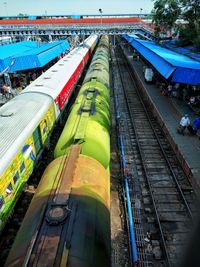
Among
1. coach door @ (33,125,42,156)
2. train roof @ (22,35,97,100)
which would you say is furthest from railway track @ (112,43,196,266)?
train roof @ (22,35,97,100)

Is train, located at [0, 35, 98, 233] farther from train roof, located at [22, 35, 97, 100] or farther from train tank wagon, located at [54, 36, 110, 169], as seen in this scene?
train tank wagon, located at [54, 36, 110, 169]

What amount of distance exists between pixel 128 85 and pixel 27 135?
21.3 m

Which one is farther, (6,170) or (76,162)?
(6,170)

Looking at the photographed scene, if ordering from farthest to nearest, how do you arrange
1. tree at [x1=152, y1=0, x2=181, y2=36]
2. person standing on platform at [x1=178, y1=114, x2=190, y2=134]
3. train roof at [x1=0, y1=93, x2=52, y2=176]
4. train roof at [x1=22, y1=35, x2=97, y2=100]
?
tree at [x1=152, y1=0, x2=181, y2=36]
person standing on platform at [x1=178, y1=114, x2=190, y2=134]
train roof at [x1=22, y1=35, x2=97, y2=100]
train roof at [x1=0, y1=93, x2=52, y2=176]

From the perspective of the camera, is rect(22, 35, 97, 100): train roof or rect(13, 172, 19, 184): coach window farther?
rect(22, 35, 97, 100): train roof

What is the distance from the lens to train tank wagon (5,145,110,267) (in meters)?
5.07

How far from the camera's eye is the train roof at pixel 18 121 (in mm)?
8546

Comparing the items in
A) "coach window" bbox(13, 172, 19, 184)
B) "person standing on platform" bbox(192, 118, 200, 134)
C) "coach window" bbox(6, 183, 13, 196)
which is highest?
"person standing on platform" bbox(192, 118, 200, 134)

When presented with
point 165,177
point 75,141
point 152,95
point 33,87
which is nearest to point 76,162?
point 75,141

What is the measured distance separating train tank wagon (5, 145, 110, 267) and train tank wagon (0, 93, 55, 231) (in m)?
1.54

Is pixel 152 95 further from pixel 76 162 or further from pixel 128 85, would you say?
pixel 76 162

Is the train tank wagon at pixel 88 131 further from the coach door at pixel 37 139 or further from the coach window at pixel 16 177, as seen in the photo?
the coach window at pixel 16 177

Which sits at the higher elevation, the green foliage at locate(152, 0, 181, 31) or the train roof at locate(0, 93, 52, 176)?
the green foliage at locate(152, 0, 181, 31)

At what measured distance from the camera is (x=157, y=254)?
8.56 meters
